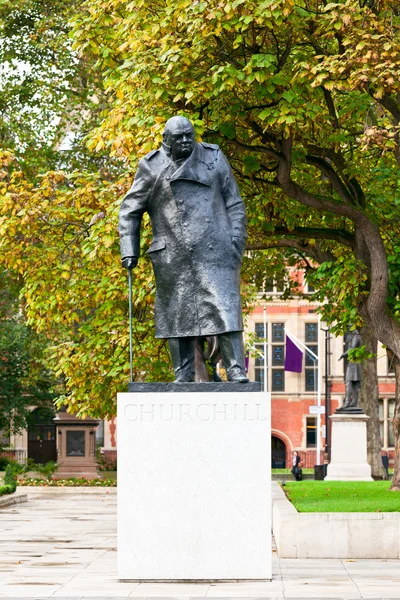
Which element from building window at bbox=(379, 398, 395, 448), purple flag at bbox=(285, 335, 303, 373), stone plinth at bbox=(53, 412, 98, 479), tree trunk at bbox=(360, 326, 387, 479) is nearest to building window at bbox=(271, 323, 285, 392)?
building window at bbox=(379, 398, 395, 448)

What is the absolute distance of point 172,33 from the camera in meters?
20.2

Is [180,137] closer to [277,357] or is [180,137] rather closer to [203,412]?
[203,412]

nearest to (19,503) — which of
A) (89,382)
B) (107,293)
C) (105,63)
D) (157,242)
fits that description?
(89,382)

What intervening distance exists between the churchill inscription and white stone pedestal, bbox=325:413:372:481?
27488 millimetres

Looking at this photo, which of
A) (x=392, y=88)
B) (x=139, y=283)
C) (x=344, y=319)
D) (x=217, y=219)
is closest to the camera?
(x=217, y=219)

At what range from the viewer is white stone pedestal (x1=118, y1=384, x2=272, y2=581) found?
472 inches

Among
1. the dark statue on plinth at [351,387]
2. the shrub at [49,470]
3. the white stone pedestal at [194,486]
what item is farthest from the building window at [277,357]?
the white stone pedestal at [194,486]

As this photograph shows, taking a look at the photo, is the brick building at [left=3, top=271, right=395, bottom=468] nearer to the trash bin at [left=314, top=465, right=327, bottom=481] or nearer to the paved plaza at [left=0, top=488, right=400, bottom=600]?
the trash bin at [left=314, top=465, right=327, bottom=481]

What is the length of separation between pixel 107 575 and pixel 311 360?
207 ft

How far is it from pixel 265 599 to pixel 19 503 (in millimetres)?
21205

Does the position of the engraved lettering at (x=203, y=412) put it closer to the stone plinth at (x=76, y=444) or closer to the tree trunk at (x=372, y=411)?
the tree trunk at (x=372, y=411)

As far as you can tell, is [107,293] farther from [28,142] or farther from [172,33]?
[28,142]

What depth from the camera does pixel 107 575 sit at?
505 inches

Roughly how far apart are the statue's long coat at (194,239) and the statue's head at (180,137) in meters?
0.10
